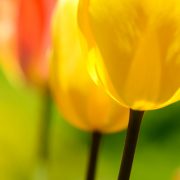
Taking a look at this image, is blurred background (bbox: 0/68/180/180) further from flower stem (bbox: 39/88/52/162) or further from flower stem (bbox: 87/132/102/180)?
flower stem (bbox: 87/132/102/180)

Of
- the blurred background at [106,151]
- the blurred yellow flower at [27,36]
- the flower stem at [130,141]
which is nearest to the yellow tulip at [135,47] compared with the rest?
the flower stem at [130,141]

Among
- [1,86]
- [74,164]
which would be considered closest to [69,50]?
[74,164]

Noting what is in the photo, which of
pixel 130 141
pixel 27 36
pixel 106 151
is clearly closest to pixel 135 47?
pixel 130 141

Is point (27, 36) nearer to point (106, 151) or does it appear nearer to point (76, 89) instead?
point (76, 89)

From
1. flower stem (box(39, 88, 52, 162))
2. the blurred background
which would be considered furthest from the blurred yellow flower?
the blurred background

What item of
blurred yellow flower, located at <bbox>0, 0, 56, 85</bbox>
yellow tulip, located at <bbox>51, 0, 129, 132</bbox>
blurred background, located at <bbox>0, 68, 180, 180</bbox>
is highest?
yellow tulip, located at <bbox>51, 0, 129, 132</bbox>

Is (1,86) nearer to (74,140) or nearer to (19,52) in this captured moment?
(74,140)

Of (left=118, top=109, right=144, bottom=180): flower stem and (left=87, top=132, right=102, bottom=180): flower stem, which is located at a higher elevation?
(left=118, top=109, right=144, bottom=180): flower stem
